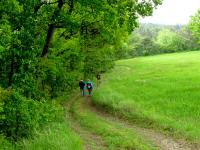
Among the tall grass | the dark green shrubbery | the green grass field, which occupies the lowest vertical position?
the green grass field

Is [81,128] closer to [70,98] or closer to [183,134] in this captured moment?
[183,134]

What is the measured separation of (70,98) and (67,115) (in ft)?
32.5

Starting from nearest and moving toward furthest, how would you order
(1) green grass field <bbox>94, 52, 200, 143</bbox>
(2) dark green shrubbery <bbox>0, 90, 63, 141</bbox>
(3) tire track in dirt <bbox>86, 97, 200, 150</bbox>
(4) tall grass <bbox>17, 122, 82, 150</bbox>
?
(4) tall grass <bbox>17, 122, 82, 150</bbox>, (2) dark green shrubbery <bbox>0, 90, 63, 141</bbox>, (3) tire track in dirt <bbox>86, 97, 200, 150</bbox>, (1) green grass field <bbox>94, 52, 200, 143</bbox>

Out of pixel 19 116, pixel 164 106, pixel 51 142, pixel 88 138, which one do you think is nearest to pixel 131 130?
pixel 88 138

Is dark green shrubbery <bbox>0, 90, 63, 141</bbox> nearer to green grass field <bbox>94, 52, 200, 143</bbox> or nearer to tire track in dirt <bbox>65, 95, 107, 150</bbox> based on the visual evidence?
tire track in dirt <bbox>65, 95, 107, 150</bbox>

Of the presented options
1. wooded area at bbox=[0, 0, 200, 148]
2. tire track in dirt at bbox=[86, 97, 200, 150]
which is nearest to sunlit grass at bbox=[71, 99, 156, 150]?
tire track in dirt at bbox=[86, 97, 200, 150]

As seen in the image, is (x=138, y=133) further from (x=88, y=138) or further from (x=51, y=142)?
(x=51, y=142)

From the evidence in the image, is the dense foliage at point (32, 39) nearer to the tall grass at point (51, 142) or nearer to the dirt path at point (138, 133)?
the tall grass at point (51, 142)

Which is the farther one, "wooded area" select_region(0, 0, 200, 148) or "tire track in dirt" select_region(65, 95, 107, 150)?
"tire track in dirt" select_region(65, 95, 107, 150)

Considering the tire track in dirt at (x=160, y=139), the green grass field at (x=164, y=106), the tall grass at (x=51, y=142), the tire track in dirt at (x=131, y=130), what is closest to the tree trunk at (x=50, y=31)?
the tire track in dirt at (x=131, y=130)

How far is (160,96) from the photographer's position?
3119 centimetres

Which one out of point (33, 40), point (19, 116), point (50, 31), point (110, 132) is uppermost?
point (50, 31)

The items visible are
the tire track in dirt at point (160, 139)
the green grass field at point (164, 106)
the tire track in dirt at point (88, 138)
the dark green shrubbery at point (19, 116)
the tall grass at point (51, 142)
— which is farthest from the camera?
the green grass field at point (164, 106)

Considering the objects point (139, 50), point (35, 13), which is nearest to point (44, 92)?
point (35, 13)
